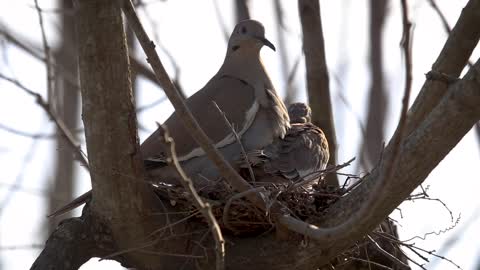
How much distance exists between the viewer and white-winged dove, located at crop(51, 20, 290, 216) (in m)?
5.90

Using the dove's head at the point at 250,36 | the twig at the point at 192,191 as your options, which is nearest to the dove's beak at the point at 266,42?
the dove's head at the point at 250,36

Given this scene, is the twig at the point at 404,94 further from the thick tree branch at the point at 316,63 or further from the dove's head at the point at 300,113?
the dove's head at the point at 300,113

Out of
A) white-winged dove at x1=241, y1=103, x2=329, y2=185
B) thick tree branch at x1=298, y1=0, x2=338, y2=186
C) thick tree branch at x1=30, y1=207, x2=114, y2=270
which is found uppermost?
thick tree branch at x1=298, y1=0, x2=338, y2=186

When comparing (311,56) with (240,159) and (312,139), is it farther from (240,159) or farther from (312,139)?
(240,159)

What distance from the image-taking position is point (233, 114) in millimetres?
6242

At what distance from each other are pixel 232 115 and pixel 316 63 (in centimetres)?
73

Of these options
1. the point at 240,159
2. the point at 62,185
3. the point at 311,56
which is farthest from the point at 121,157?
the point at 62,185

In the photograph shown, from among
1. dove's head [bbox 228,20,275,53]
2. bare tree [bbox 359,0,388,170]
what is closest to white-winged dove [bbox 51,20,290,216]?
dove's head [bbox 228,20,275,53]

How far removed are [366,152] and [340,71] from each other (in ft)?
4.76

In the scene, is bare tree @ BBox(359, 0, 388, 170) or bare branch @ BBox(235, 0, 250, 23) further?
bare tree @ BBox(359, 0, 388, 170)

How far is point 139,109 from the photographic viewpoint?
24.1ft

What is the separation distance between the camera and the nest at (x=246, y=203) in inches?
206

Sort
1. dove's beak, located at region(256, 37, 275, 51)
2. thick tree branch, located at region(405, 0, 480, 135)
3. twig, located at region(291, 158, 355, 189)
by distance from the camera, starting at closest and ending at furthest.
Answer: thick tree branch, located at region(405, 0, 480, 135)
twig, located at region(291, 158, 355, 189)
dove's beak, located at region(256, 37, 275, 51)

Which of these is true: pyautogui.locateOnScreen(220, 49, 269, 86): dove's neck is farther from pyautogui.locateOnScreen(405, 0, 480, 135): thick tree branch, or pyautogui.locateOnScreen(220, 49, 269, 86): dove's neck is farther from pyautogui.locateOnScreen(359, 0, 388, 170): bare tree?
pyautogui.locateOnScreen(405, 0, 480, 135): thick tree branch
